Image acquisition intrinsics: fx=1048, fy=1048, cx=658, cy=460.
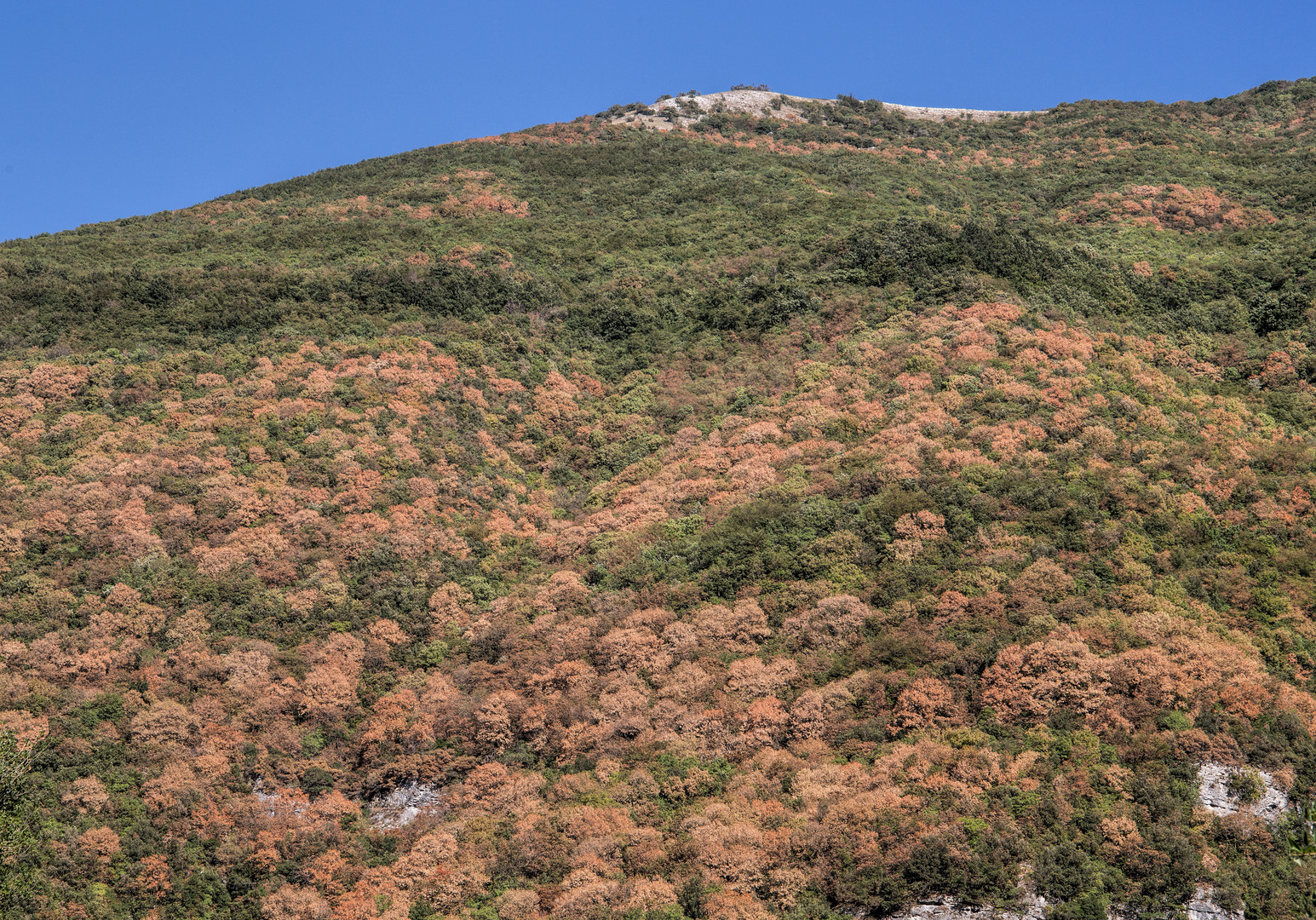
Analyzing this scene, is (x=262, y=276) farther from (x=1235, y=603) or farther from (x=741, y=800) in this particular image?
(x=1235, y=603)

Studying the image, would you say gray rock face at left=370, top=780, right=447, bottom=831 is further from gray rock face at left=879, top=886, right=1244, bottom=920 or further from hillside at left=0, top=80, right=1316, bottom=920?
gray rock face at left=879, top=886, right=1244, bottom=920

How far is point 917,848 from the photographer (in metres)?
30.2

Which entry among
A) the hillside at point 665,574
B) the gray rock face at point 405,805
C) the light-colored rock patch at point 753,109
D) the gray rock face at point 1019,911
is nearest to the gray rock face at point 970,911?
the gray rock face at point 1019,911

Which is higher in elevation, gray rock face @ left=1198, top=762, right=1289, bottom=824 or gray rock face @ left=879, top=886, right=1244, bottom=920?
gray rock face @ left=1198, top=762, right=1289, bottom=824

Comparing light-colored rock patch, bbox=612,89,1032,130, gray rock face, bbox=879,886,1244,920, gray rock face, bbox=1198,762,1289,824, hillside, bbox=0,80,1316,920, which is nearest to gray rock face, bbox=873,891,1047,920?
gray rock face, bbox=879,886,1244,920

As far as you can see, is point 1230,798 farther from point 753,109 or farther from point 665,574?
point 753,109

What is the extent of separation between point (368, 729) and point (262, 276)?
123ft

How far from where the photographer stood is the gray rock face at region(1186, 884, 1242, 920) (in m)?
28.2

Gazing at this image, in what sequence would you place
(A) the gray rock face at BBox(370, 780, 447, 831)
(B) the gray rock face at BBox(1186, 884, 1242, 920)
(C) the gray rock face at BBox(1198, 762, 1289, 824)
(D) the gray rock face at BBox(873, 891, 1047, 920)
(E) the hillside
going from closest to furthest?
(B) the gray rock face at BBox(1186, 884, 1242, 920) → (D) the gray rock face at BBox(873, 891, 1047, 920) → (C) the gray rock face at BBox(1198, 762, 1289, 824) → (E) the hillside → (A) the gray rock face at BBox(370, 780, 447, 831)

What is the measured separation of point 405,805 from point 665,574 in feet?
46.7

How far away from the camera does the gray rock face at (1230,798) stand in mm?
30750

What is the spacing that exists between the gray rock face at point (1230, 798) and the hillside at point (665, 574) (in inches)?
4.3

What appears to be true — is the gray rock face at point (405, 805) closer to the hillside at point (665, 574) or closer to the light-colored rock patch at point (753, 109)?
the hillside at point (665, 574)

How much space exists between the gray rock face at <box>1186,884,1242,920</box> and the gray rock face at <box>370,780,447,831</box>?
24.6 metres
